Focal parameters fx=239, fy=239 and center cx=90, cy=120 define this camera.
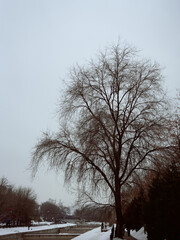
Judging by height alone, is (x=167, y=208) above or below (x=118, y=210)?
above

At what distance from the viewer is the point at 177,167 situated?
1278 centimetres

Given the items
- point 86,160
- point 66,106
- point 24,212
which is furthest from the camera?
point 24,212

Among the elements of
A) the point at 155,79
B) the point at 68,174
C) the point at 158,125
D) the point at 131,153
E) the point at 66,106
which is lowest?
the point at 68,174

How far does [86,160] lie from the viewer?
44.0 ft

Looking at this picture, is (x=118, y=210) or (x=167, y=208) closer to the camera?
(x=167, y=208)

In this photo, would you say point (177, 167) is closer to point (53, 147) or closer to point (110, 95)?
point (110, 95)

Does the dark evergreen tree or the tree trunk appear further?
the tree trunk

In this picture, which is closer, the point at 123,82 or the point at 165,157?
the point at 165,157

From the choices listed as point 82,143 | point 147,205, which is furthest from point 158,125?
point 147,205

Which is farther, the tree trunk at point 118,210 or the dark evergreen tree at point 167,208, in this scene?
the tree trunk at point 118,210

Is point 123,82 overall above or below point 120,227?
above

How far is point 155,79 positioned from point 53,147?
713cm

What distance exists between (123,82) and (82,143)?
15.7 feet

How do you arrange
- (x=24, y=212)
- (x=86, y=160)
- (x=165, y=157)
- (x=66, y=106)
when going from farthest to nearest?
(x=24, y=212), (x=66, y=106), (x=86, y=160), (x=165, y=157)
